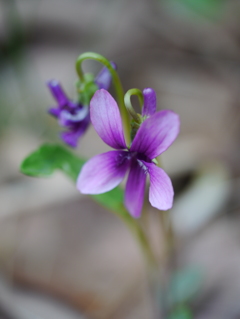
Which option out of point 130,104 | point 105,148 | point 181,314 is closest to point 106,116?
point 130,104

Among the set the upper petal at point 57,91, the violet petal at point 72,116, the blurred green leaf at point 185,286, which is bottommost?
the blurred green leaf at point 185,286

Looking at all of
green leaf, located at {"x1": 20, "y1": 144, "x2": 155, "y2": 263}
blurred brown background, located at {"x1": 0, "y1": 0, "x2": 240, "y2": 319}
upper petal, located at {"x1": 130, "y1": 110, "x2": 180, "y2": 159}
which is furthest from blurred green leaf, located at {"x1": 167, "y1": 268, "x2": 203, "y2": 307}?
upper petal, located at {"x1": 130, "y1": 110, "x2": 180, "y2": 159}

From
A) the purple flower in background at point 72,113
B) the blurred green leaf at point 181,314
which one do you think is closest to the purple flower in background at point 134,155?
the purple flower in background at point 72,113

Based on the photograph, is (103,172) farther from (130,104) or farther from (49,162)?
(49,162)

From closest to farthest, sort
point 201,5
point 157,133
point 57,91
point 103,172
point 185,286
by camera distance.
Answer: point 157,133
point 103,172
point 57,91
point 185,286
point 201,5

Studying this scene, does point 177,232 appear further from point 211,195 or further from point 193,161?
point 193,161

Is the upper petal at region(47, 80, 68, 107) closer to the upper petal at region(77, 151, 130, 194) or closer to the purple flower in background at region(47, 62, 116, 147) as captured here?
the purple flower in background at region(47, 62, 116, 147)

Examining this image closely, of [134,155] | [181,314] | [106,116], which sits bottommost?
[181,314]

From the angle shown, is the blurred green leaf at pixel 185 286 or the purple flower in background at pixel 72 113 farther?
the blurred green leaf at pixel 185 286

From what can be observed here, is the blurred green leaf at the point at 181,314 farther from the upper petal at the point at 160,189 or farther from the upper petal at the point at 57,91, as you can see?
the upper petal at the point at 57,91
